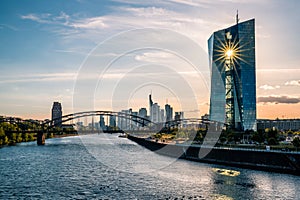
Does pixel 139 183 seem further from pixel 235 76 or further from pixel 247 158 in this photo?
pixel 235 76

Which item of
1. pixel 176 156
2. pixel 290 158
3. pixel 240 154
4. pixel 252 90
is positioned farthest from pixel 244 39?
pixel 290 158

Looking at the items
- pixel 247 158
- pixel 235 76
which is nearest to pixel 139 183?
pixel 247 158

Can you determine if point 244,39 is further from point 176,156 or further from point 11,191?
point 11,191

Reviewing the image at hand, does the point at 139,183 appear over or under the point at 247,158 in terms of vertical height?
under

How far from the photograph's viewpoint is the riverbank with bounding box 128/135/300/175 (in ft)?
171

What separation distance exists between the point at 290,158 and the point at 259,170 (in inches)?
188

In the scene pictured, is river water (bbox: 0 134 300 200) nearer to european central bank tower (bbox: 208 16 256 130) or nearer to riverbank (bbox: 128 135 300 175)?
riverbank (bbox: 128 135 300 175)

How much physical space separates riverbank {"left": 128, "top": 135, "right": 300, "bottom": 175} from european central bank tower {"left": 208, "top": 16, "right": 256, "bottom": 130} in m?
50.7

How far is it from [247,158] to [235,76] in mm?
71629

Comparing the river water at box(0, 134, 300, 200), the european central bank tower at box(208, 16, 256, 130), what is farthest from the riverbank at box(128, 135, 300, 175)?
the european central bank tower at box(208, 16, 256, 130)

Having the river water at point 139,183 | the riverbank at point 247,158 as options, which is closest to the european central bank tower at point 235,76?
the riverbank at point 247,158

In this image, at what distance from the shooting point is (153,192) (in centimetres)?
3803

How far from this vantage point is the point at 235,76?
5054 inches

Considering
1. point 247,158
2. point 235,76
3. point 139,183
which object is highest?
point 235,76
